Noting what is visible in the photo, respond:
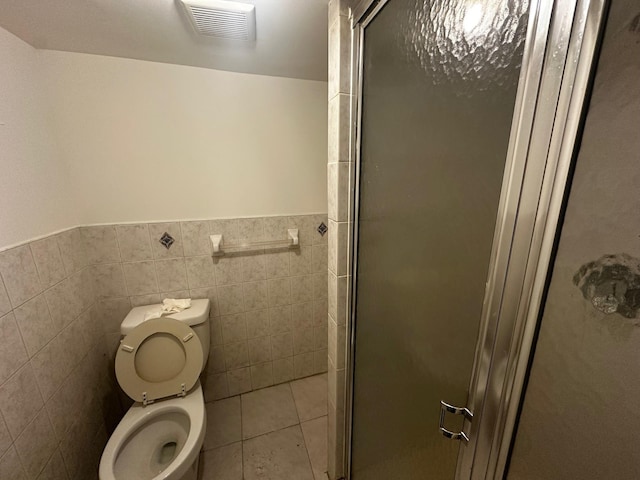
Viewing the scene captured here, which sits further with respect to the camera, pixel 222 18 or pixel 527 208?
pixel 222 18

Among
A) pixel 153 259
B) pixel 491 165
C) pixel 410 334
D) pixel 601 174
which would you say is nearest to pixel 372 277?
pixel 410 334

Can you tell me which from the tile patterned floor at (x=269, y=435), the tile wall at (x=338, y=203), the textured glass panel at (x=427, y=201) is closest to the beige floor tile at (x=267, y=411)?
the tile patterned floor at (x=269, y=435)

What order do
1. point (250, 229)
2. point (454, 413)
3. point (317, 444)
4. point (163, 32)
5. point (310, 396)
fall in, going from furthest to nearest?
1. point (310, 396)
2. point (250, 229)
3. point (317, 444)
4. point (163, 32)
5. point (454, 413)

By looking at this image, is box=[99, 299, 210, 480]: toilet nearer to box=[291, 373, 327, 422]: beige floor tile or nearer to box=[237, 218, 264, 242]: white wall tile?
box=[237, 218, 264, 242]: white wall tile

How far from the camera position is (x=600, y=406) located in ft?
1.05

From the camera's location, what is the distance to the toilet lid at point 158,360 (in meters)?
1.20

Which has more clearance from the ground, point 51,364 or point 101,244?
point 101,244

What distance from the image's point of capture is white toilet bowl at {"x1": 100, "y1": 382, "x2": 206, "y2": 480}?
985 millimetres

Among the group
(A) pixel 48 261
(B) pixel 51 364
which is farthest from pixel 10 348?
(A) pixel 48 261

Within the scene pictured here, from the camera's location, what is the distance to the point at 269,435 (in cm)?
151

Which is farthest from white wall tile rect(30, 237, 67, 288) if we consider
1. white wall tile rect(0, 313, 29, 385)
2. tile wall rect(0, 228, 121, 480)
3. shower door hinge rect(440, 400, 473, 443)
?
shower door hinge rect(440, 400, 473, 443)

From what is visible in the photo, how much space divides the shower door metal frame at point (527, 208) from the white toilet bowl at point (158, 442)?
3.47 ft

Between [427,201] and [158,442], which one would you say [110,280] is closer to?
[158,442]

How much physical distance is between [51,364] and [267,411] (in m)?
1.18
